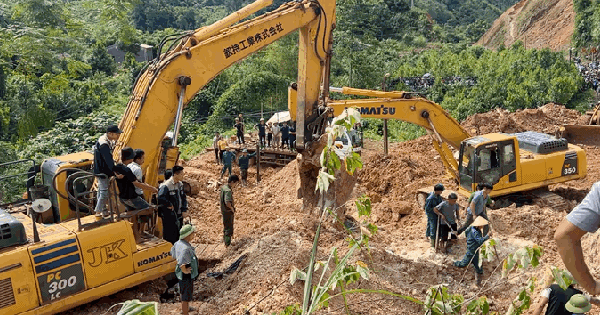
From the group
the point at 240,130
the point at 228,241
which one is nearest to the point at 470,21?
the point at 240,130

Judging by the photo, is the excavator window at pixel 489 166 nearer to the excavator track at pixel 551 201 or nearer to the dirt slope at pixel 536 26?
the excavator track at pixel 551 201

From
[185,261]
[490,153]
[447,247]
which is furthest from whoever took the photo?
[490,153]

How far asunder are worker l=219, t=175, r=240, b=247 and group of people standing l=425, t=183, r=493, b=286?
334 cm

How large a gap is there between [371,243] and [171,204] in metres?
3.63

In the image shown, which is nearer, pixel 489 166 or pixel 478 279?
pixel 478 279

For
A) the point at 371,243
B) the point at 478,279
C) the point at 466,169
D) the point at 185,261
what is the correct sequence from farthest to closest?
the point at 466,169 < the point at 371,243 < the point at 478,279 < the point at 185,261

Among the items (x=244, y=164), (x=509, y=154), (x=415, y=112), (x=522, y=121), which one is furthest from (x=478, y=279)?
(x=522, y=121)

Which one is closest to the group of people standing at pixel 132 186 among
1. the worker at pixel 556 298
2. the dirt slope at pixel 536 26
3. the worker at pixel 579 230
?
the worker at pixel 556 298

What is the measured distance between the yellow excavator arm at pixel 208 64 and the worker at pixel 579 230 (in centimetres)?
659

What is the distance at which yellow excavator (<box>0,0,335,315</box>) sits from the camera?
707cm

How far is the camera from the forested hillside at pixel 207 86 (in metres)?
22.6

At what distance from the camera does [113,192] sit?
7.96 meters

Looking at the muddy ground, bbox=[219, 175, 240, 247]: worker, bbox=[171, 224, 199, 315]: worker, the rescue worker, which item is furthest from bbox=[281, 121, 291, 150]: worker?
bbox=[171, 224, 199, 315]: worker

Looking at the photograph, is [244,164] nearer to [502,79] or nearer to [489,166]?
[489,166]
